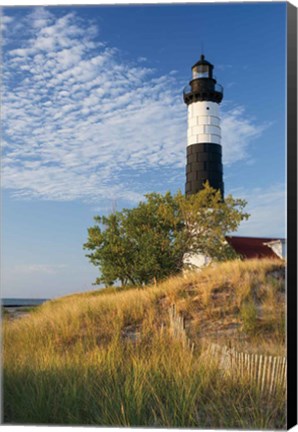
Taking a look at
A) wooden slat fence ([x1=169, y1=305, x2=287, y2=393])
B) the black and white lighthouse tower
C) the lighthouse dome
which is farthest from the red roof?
wooden slat fence ([x1=169, y1=305, x2=287, y2=393])

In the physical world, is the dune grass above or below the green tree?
below

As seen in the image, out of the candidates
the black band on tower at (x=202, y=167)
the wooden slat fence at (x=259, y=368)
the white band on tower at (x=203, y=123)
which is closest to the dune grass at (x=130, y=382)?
the wooden slat fence at (x=259, y=368)

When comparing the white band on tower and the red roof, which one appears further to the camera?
the red roof

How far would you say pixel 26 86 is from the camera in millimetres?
6832

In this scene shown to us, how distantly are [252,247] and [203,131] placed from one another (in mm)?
3400

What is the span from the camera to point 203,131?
12.0 meters

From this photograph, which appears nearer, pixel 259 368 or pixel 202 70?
pixel 259 368

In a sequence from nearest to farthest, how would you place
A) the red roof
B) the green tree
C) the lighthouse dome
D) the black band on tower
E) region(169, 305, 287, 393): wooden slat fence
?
region(169, 305, 287, 393): wooden slat fence, the green tree, the lighthouse dome, the black band on tower, the red roof

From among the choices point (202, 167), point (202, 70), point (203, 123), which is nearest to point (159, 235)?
point (202, 167)

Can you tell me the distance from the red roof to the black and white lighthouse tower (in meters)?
1.75

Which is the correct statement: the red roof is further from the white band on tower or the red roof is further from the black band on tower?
the white band on tower

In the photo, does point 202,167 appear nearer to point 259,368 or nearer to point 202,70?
point 202,70

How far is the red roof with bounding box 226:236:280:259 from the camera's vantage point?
12.8 m

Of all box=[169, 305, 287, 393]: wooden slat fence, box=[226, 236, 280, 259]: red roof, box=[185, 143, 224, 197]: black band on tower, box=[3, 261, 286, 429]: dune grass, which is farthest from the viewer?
box=[226, 236, 280, 259]: red roof
